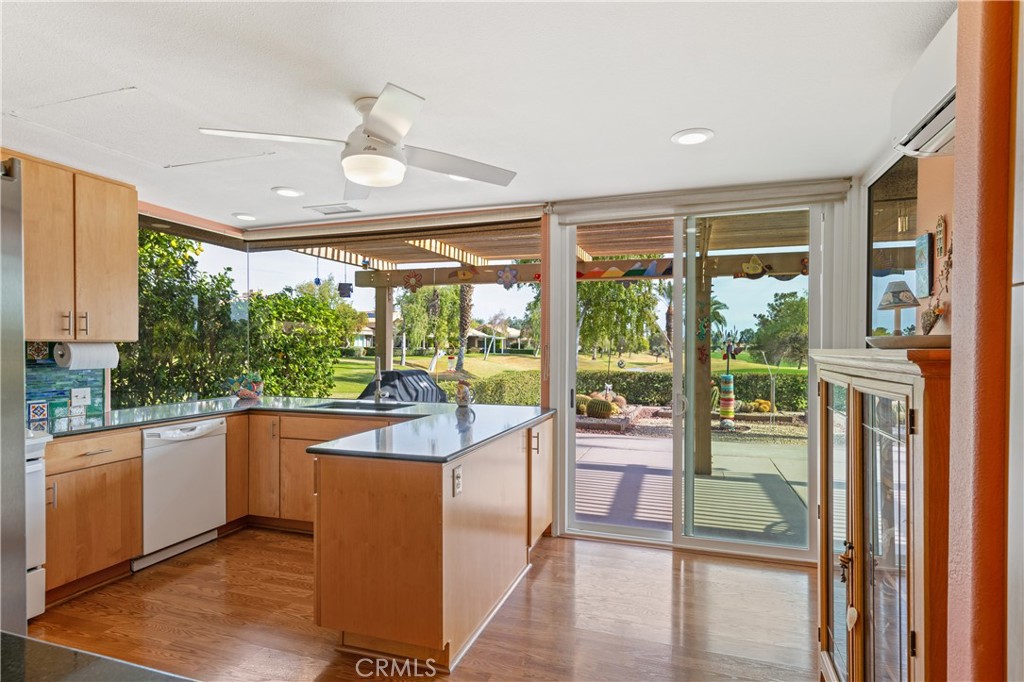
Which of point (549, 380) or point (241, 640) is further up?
point (549, 380)

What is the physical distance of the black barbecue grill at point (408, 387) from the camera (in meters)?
4.36

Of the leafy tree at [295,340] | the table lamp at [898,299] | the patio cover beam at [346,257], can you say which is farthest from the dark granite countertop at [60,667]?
the leafy tree at [295,340]

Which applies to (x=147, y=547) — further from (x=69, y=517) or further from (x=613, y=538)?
(x=613, y=538)

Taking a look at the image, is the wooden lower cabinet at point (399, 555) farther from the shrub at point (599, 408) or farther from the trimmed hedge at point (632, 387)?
the shrub at point (599, 408)

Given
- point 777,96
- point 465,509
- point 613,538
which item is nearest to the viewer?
point 777,96

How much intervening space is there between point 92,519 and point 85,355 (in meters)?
1.01

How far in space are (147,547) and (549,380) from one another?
2.75 metres

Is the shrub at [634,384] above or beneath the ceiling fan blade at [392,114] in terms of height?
beneath

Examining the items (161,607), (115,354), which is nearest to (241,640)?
(161,607)

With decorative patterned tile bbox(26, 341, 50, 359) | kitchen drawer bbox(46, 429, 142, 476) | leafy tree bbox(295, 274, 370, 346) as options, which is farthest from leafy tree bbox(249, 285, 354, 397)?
kitchen drawer bbox(46, 429, 142, 476)

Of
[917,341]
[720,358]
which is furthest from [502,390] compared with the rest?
[917,341]

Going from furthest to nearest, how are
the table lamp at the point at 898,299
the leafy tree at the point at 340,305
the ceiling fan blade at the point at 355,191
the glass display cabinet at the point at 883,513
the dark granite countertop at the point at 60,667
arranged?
1. the leafy tree at the point at 340,305
2. the ceiling fan blade at the point at 355,191
3. the table lamp at the point at 898,299
4. the glass display cabinet at the point at 883,513
5. the dark granite countertop at the point at 60,667

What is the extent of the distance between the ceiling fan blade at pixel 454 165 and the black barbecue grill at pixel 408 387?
2.43 meters

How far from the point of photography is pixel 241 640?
7.88 feet
